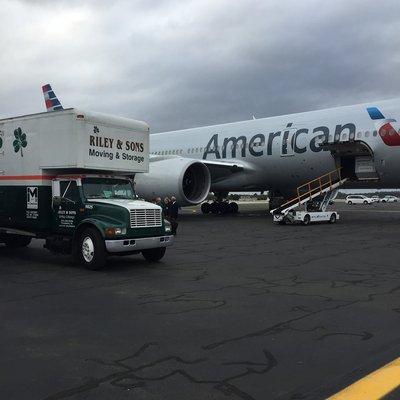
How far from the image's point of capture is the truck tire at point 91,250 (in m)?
9.87

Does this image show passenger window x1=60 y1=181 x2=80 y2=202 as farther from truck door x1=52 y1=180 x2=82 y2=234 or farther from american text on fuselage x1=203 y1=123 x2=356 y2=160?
american text on fuselage x1=203 y1=123 x2=356 y2=160

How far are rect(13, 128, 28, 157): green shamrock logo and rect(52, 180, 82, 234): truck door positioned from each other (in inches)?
53.4

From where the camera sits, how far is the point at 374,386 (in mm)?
4066

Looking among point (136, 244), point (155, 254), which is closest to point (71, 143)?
point (136, 244)

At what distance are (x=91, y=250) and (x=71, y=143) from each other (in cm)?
238

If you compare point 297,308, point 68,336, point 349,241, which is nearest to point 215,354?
point 68,336

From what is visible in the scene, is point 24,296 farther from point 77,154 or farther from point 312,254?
point 312,254

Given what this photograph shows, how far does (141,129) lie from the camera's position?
40.6ft

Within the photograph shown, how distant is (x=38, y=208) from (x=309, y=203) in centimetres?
1331


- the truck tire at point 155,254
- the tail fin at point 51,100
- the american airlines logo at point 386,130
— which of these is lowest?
the truck tire at point 155,254

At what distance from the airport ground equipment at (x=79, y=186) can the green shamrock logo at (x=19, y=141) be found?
0.07 ft

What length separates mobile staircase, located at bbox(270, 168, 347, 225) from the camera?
2006cm

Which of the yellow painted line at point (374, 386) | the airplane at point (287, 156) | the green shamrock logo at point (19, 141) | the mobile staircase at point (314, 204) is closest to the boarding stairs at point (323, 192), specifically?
the mobile staircase at point (314, 204)

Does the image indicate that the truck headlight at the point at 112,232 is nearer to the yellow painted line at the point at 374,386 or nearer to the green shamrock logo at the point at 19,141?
the green shamrock logo at the point at 19,141
